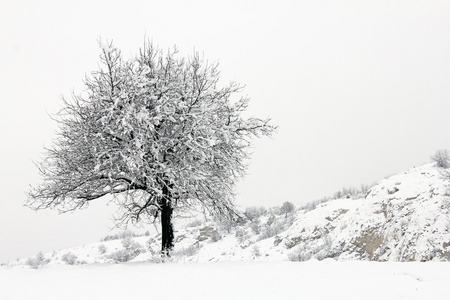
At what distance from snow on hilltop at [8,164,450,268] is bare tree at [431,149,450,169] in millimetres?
369

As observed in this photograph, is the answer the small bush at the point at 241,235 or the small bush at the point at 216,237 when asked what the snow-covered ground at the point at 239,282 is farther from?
the small bush at the point at 216,237

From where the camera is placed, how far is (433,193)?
1378cm

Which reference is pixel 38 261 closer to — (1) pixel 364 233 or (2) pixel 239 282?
(1) pixel 364 233

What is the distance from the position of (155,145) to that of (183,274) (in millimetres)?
4153

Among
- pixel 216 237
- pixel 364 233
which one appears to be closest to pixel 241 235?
pixel 216 237

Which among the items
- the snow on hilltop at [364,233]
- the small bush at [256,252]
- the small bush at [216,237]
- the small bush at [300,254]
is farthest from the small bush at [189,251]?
the small bush at [300,254]

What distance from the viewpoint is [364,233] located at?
14.8 meters

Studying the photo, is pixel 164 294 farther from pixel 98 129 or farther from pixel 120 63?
pixel 120 63

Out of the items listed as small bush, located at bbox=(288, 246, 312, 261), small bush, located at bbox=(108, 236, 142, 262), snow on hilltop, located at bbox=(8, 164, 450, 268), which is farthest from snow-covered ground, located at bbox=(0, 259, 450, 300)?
small bush, located at bbox=(108, 236, 142, 262)

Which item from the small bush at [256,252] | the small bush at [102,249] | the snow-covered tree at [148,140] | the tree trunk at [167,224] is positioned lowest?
the small bush at [256,252]

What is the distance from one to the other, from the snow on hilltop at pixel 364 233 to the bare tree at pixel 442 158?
1.21 ft

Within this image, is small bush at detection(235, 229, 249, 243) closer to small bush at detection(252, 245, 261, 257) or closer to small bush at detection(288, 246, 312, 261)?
small bush at detection(252, 245, 261, 257)

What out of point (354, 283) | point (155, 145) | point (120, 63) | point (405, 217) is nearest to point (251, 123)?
point (155, 145)

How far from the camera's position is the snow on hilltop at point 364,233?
12.2 metres
